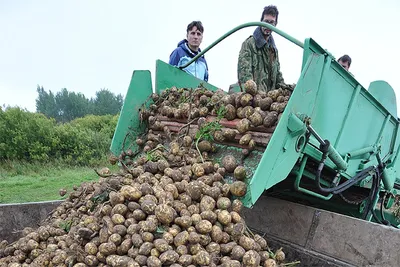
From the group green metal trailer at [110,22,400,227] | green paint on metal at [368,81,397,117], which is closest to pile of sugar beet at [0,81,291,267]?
green metal trailer at [110,22,400,227]

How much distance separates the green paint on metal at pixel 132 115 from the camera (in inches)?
161

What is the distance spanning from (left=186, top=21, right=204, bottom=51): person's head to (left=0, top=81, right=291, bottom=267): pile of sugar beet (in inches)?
84.9

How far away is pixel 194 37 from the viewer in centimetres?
536

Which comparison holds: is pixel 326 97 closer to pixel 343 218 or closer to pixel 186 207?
pixel 343 218

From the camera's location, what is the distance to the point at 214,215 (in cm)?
246

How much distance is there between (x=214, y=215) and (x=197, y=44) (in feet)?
11.8

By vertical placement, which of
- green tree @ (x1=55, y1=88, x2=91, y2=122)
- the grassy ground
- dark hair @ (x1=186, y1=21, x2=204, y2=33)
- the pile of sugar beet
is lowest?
the grassy ground

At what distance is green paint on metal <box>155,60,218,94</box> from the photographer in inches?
174

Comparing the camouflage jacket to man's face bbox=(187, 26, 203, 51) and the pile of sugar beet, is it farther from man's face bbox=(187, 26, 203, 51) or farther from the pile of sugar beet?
the pile of sugar beet

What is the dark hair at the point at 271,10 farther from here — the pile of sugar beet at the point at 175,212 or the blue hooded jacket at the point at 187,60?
the pile of sugar beet at the point at 175,212

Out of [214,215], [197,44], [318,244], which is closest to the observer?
[214,215]

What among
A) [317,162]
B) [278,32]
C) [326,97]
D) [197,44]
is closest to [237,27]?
[278,32]

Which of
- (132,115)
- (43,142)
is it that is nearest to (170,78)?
(132,115)

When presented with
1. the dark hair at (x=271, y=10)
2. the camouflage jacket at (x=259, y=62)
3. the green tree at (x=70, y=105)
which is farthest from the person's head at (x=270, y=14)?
the green tree at (x=70, y=105)
